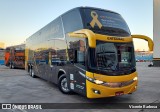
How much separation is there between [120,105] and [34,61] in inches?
358

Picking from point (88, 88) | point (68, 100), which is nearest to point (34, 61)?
point (68, 100)

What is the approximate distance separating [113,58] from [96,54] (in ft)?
2.39

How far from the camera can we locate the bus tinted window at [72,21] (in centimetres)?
781

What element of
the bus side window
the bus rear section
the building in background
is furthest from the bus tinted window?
the building in background

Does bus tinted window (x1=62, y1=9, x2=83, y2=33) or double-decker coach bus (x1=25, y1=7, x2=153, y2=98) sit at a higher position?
bus tinted window (x1=62, y1=9, x2=83, y2=33)

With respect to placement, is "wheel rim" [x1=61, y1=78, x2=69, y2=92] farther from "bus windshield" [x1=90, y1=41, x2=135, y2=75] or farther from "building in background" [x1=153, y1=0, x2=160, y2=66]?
"building in background" [x1=153, y1=0, x2=160, y2=66]

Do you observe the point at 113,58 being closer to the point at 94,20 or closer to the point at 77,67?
the point at 77,67

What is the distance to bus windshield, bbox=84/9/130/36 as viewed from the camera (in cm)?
746

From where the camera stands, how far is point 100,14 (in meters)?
7.95

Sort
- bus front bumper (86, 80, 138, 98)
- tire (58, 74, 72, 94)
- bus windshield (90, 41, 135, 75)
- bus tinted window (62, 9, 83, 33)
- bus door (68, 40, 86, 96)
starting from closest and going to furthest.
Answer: bus front bumper (86, 80, 138, 98)
bus windshield (90, 41, 135, 75)
bus door (68, 40, 86, 96)
bus tinted window (62, 9, 83, 33)
tire (58, 74, 72, 94)

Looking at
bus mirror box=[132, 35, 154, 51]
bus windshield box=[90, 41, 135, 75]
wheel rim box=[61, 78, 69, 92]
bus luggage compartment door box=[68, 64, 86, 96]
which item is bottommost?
wheel rim box=[61, 78, 69, 92]

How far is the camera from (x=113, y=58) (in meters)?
7.34

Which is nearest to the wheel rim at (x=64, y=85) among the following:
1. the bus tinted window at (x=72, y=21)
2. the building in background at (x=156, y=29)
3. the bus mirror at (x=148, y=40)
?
the bus tinted window at (x=72, y=21)

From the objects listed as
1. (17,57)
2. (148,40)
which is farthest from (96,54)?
(17,57)
